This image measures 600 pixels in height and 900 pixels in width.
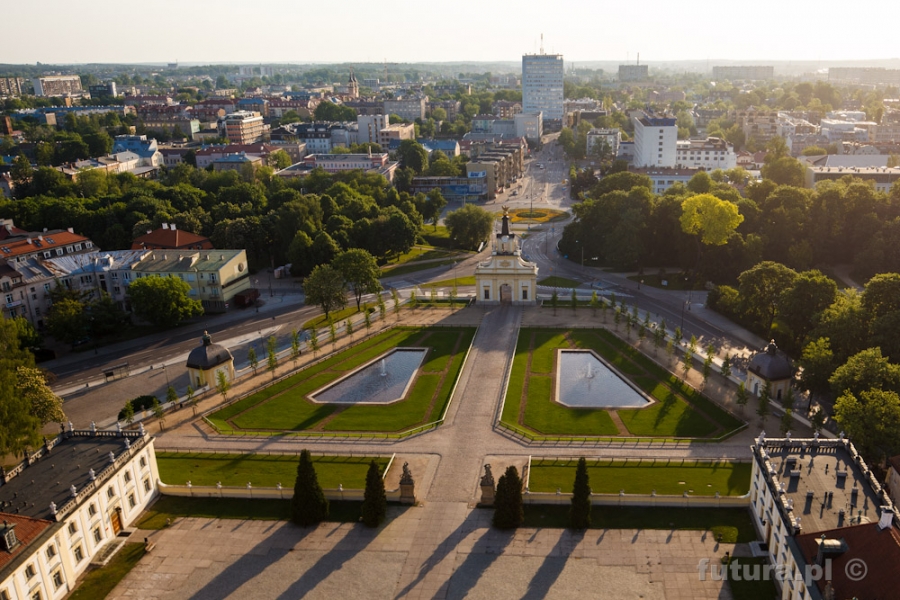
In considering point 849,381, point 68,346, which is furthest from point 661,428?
point 68,346

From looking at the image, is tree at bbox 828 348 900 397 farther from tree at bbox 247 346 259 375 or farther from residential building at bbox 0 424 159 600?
residential building at bbox 0 424 159 600

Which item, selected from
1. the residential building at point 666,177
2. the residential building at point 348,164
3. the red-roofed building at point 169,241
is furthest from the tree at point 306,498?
the residential building at point 348,164

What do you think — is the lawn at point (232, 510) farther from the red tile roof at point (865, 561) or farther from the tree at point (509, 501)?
the red tile roof at point (865, 561)

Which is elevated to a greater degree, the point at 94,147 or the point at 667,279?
the point at 94,147

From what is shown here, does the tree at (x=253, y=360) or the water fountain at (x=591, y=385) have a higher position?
the tree at (x=253, y=360)

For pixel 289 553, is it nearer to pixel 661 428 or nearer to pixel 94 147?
pixel 661 428

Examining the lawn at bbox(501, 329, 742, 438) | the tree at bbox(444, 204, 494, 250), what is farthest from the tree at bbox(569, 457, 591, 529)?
the tree at bbox(444, 204, 494, 250)

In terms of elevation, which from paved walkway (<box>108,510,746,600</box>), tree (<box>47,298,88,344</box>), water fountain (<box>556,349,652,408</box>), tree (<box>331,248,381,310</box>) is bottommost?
paved walkway (<box>108,510,746,600</box>)
